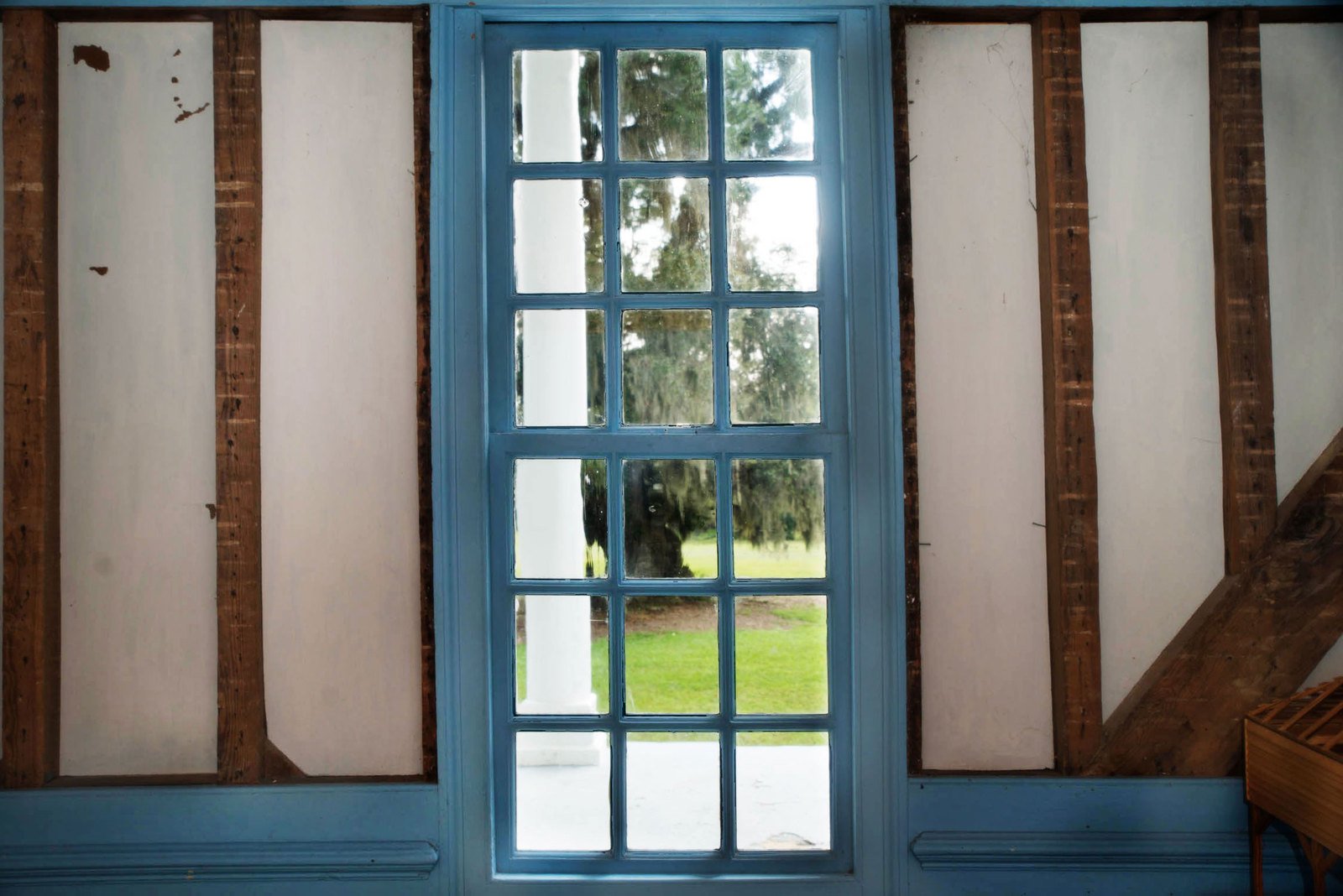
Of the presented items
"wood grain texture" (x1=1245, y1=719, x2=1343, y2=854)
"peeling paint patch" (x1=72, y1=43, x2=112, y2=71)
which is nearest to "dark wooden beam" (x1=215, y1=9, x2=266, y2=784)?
"peeling paint patch" (x1=72, y1=43, x2=112, y2=71)

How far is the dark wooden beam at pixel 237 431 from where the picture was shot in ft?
7.66

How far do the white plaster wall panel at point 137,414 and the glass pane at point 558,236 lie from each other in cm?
87

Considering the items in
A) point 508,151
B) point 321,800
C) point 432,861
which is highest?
point 508,151

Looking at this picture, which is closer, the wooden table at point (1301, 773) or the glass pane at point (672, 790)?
the wooden table at point (1301, 773)

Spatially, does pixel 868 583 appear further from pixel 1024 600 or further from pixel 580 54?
pixel 580 54

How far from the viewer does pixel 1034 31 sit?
2.36 m

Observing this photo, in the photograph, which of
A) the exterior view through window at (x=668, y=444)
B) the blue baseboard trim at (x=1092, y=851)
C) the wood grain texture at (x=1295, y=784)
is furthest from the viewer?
the exterior view through window at (x=668, y=444)

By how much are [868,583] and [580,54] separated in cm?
173

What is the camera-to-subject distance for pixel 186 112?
2.38m

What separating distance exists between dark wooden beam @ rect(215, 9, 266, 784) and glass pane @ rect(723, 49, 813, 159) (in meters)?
1.37

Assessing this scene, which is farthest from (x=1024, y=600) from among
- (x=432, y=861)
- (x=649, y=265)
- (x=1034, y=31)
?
(x=432, y=861)

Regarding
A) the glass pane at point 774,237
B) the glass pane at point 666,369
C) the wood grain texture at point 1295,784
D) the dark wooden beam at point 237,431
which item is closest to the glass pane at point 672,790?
the glass pane at point 666,369

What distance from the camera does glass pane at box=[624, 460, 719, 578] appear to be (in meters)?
2.41

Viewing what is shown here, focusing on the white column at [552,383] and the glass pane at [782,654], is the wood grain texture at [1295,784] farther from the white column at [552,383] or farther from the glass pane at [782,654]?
the white column at [552,383]
